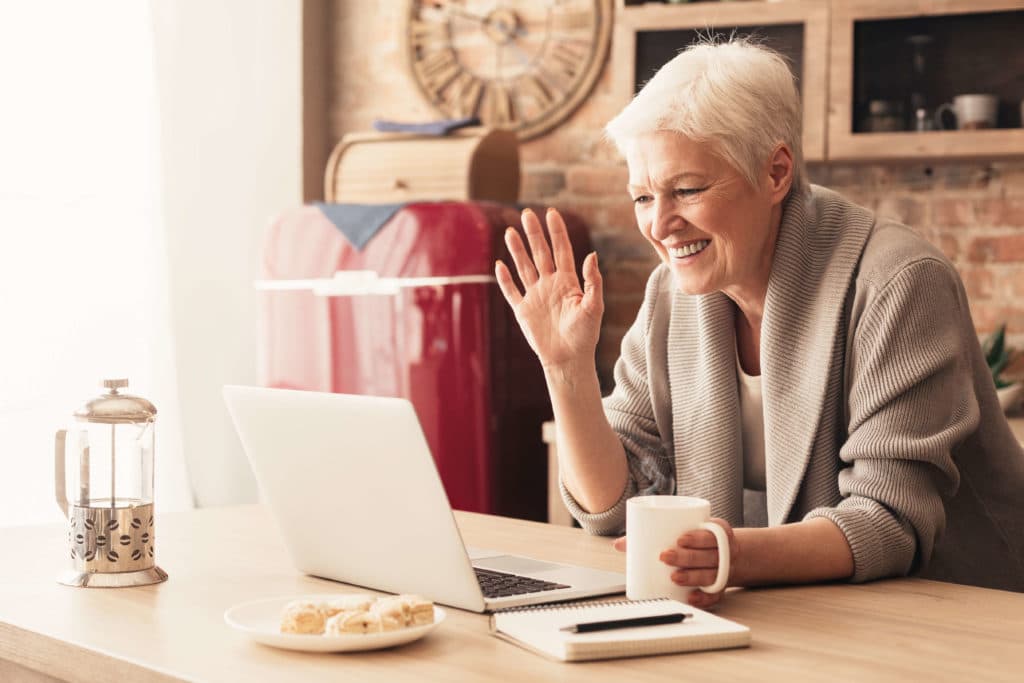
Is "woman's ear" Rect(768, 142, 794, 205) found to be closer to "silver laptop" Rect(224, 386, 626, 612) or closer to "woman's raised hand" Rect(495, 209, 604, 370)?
"woman's raised hand" Rect(495, 209, 604, 370)

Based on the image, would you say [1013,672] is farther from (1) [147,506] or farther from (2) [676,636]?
(1) [147,506]

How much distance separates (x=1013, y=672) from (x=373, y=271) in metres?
2.45

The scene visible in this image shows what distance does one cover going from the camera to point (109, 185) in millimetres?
3596

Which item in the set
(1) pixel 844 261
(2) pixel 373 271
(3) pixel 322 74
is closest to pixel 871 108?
(2) pixel 373 271

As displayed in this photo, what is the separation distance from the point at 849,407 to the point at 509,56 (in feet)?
7.84

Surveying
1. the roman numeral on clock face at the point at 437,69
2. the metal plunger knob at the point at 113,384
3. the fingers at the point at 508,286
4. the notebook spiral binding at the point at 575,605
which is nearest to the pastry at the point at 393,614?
the notebook spiral binding at the point at 575,605

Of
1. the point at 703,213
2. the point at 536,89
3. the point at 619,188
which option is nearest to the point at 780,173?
the point at 703,213

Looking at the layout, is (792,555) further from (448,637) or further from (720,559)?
(448,637)

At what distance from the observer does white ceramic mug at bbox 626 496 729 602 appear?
1.33 meters

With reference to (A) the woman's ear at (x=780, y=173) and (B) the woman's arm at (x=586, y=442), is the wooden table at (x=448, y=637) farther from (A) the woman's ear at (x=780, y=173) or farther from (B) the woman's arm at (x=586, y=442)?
(A) the woman's ear at (x=780, y=173)

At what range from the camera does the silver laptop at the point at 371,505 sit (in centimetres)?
129

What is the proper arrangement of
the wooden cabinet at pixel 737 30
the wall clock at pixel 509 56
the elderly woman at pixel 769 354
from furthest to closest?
the wall clock at pixel 509 56 < the wooden cabinet at pixel 737 30 < the elderly woman at pixel 769 354

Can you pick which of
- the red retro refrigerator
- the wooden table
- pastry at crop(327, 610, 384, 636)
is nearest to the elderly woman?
the wooden table

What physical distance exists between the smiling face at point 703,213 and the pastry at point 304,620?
83 cm
